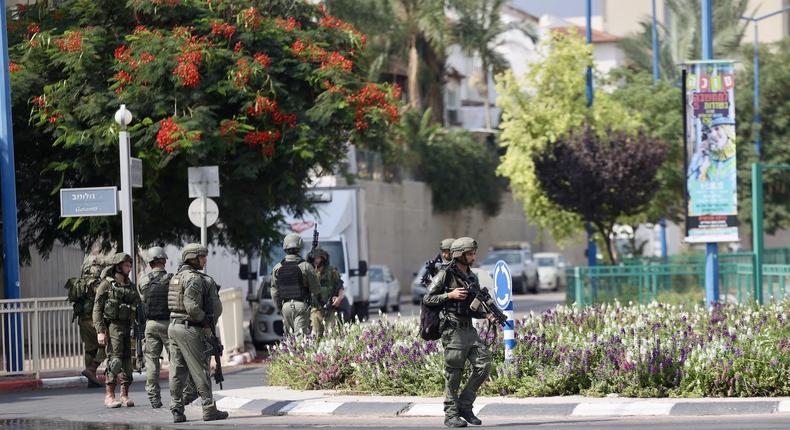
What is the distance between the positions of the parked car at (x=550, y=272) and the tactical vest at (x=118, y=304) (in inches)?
1636

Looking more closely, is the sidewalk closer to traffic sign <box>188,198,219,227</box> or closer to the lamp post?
the lamp post

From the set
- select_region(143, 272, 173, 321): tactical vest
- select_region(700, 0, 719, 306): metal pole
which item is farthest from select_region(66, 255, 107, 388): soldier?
select_region(700, 0, 719, 306): metal pole

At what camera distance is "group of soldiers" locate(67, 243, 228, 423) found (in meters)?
13.5

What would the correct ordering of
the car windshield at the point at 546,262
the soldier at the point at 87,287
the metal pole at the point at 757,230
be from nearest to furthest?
1. the soldier at the point at 87,287
2. the metal pole at the point at 757,230
3. the car windshield at the point at 546,262

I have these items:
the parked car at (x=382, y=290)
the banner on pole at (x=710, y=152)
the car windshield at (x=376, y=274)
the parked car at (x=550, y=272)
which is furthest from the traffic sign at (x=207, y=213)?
the parked car at (x=550, y=272)

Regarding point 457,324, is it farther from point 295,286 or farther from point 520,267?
point 520,267

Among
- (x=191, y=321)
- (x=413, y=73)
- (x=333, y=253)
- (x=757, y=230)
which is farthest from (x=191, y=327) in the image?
(x=413, y=73)

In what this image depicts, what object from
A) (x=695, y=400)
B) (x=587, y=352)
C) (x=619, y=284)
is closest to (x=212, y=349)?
(x=587, y=352)

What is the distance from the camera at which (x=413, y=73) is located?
53344 mm

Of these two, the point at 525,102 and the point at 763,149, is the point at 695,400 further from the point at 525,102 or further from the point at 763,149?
the point at 763,149

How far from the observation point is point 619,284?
29125 millimetres

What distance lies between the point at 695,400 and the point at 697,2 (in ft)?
132

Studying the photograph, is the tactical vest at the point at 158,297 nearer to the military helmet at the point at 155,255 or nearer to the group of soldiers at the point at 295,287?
the military helmet at the point at 155,255

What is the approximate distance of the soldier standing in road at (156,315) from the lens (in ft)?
46.3
